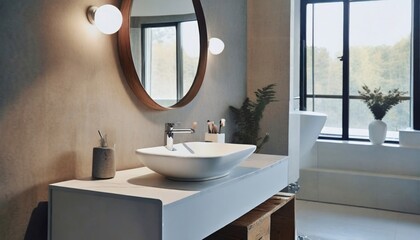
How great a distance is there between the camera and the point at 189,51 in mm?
2588

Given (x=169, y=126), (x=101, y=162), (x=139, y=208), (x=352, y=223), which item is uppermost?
(x=169, y=126)

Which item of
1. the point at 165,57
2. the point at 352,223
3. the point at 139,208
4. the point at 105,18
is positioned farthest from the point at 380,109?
the point at 139,208

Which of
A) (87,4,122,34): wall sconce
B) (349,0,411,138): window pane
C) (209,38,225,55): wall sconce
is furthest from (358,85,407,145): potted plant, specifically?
(87,4,122,34): wall sconce

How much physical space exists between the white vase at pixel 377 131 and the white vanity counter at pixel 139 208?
3.07m

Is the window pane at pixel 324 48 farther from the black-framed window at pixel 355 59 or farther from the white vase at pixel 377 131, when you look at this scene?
the white vase at pixel 377 131

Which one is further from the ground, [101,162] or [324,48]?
[324,48]

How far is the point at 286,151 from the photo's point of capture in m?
3.43

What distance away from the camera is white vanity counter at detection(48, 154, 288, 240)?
4.79 ft

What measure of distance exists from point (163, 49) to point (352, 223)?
2534 mm

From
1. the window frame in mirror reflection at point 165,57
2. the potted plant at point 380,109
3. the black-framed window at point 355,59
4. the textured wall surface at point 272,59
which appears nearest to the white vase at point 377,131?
the potted plant at point 380,109

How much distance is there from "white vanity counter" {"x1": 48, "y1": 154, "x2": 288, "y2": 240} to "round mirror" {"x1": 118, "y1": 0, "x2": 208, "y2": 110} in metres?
0.52

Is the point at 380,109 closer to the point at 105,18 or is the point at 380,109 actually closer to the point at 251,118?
the point at 251,118

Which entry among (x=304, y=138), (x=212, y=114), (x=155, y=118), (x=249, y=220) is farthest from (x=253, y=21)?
(x=249, y=220)

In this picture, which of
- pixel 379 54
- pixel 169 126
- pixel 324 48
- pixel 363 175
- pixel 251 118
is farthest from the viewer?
pixel 324 48
